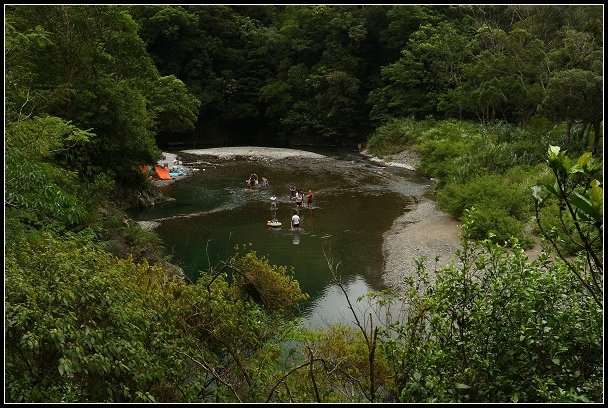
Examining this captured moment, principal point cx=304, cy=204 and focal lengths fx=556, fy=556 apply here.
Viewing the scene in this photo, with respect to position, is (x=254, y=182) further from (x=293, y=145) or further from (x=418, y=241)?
(x=293, y=145)

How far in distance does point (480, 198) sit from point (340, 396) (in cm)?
1462

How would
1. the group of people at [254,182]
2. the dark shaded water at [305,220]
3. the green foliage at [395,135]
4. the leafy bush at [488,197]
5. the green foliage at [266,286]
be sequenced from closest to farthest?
the green foliage at [266,286] < the dark shaded water at [305,220] < the leafy bush at [488,197] < the group of people at [254,182] < the green foliage at [395,135]

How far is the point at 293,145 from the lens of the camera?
49.7 m

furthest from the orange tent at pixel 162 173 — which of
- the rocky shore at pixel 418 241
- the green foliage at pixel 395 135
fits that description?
the green foliage at pixel 395 135

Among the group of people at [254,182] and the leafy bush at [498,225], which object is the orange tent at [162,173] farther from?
the leafy bush at [498,225]

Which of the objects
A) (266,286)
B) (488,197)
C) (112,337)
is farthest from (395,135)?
(112,337)

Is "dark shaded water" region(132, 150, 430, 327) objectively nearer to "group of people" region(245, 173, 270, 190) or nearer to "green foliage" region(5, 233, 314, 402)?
"group of people" region(245, 173, 270, 190)

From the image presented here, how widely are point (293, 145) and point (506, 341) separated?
146 feet

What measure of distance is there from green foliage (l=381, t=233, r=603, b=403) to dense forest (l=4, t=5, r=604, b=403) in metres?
0.02

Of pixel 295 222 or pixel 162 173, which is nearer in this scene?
pixel 295 222

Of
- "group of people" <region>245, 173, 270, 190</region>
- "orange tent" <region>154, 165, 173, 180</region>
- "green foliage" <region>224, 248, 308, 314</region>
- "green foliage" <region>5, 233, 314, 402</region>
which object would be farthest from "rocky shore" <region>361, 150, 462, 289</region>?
"orange tent" <region>154, 165, 173, 180</region>

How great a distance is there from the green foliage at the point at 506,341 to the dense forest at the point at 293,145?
22 millimetres

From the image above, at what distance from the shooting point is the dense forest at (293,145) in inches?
207

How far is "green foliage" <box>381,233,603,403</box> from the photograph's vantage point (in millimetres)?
5215
